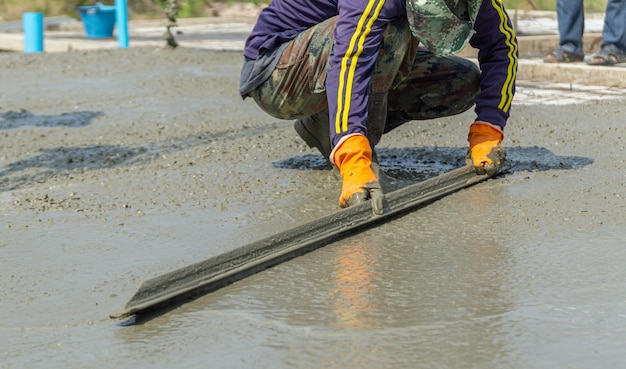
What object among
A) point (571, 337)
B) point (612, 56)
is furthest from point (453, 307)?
point (612, 56)

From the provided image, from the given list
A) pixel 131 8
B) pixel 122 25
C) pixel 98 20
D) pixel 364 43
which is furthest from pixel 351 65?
pixel 131 8

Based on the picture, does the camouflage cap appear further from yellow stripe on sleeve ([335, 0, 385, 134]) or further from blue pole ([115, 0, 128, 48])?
blue pole ([115, 0, 128, 48])

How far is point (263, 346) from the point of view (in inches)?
94.7

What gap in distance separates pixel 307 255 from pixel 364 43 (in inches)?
33.8

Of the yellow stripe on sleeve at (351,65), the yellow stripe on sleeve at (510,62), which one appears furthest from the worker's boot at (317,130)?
the yellow stripe on sleeve at (510,62)

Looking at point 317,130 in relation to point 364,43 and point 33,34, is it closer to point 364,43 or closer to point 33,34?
point 364,43

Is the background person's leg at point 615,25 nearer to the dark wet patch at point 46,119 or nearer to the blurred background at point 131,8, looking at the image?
the dark wet patch at point 46,119

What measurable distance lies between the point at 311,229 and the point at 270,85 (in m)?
1.06

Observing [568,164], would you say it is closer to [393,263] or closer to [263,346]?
[393,263]

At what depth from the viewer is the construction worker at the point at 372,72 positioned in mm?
3527

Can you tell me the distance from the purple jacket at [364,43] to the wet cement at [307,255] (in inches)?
14.7

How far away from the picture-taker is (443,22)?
3574 mm

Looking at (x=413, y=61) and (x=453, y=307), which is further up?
(x=413, y=61)

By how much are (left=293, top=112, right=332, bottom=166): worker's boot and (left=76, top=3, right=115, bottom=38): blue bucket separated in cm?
823
